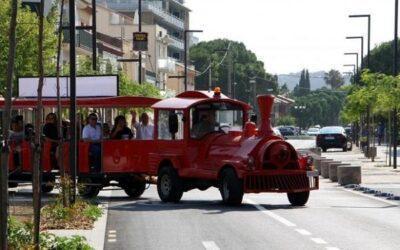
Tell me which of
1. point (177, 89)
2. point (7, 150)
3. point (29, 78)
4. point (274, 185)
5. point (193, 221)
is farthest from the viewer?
point (177, 89)

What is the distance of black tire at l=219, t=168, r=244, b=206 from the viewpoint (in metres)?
22.5

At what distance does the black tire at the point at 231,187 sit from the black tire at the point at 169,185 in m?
1.39

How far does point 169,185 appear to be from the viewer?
79.6 ft

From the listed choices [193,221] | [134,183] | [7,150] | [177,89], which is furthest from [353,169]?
[177,89]

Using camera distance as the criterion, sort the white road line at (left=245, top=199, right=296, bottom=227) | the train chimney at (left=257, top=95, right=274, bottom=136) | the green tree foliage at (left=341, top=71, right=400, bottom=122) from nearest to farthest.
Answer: the white road line at (left=245, top=199, right=296, bottom=227) < the train chimney at (left=257, top=95, right=274, bottom=136) < the green tree foliage at (left=341, top=71, right=400, bottom=122)

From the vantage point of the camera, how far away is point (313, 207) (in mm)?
23078

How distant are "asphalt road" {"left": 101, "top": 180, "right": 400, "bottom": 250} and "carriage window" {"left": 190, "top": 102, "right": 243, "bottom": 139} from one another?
1.62 metres

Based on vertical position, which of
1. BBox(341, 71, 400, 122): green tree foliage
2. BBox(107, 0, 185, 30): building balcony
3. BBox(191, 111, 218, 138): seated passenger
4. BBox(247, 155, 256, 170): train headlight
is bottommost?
BBox(247, 155, 256, 170): train headlight

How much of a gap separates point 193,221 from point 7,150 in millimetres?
9520

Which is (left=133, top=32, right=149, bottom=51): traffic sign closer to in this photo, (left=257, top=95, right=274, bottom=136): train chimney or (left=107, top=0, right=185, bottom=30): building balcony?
(left=257, top=95, right=274, bottom=136): train chimney

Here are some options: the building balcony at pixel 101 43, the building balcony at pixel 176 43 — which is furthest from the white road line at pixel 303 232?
the building balcony at pixel 176 43

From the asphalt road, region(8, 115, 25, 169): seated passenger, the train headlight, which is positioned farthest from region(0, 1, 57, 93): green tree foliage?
the train headlight

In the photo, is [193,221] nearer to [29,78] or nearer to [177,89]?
[29,78]

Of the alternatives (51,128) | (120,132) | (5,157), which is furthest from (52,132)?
(5,157)
